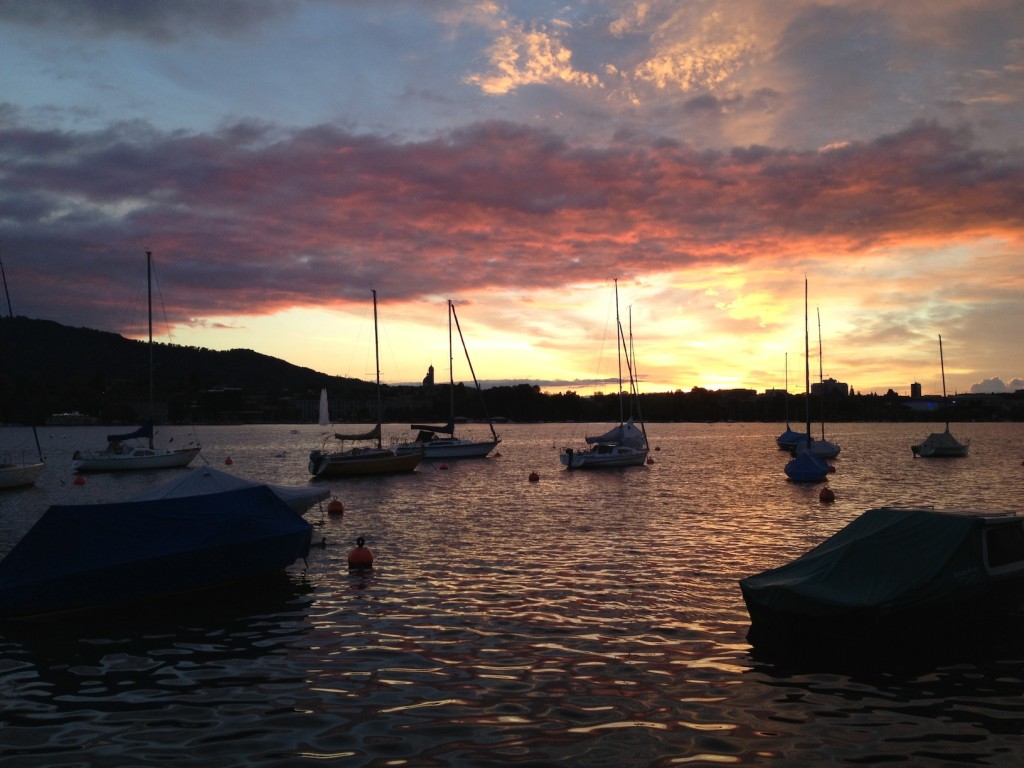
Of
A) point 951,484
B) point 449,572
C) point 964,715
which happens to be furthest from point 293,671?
point 951,484

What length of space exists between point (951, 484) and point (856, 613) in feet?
151

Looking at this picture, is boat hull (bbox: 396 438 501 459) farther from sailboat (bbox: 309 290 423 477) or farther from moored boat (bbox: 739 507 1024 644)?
moored boat (bbox: 739 507 1024 644)

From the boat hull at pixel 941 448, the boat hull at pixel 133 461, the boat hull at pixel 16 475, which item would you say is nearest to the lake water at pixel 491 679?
the boat hull at pixel 16 475

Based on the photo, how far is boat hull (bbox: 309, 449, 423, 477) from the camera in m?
61.0

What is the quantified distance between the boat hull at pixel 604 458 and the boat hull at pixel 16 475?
131 feet

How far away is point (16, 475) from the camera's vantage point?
51.8 m

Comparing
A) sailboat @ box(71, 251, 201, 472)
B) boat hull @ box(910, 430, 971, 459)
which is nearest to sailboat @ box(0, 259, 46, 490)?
sailboat @ box(71, 251, 201, 472)

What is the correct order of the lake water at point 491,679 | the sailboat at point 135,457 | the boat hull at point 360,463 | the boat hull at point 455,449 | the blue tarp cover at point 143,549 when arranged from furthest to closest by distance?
the boat hull at point 455,449 < the sailboat at point 135,457 < the boat hull at point 360,463 < the blue tarp cover at point 143,549 < the lake water at point 491,679

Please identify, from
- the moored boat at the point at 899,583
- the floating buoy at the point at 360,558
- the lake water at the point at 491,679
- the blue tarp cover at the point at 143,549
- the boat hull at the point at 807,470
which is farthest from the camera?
the boat hull at the point at 807,470

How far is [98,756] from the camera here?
33.4ft

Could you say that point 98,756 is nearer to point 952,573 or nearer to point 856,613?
point 856,613

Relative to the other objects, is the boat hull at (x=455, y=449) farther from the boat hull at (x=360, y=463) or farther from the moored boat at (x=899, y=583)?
the moored boat at (x=899, y=583)

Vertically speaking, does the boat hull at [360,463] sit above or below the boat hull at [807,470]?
above

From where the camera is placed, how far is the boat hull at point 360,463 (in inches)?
2400
